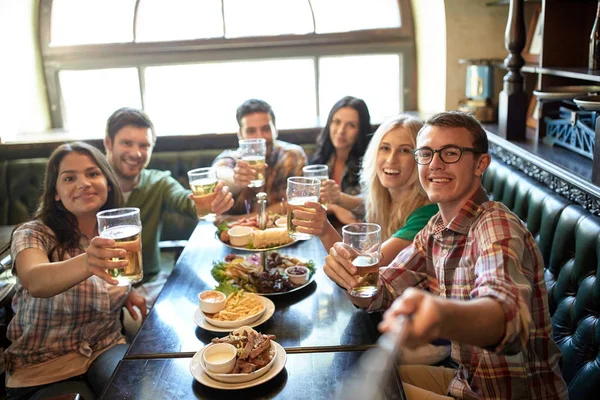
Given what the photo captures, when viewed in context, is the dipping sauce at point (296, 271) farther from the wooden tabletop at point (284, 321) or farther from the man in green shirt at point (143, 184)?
the man in green shirt at point (143, 184)

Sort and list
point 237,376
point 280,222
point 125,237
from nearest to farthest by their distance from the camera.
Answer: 1. point 237,376
2. point 125,237
3. point 280,222

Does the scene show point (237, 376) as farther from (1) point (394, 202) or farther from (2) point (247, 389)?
(1) point (394, 202)

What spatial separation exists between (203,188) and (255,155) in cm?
40

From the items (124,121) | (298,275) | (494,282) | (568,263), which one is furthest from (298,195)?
(124,121)

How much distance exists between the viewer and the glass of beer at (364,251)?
1641mm

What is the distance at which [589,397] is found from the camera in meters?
1.71

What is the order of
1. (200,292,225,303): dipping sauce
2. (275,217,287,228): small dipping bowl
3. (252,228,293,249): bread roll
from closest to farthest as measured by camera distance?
(200,292,225,303): dipping sauce
(252,228,293,249): bread roll
(275,217,287,228): small dipping bowl

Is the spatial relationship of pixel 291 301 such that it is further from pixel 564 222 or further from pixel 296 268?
pixel 564 222

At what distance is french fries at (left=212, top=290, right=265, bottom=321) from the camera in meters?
1.77

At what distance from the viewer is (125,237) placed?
1686 mm

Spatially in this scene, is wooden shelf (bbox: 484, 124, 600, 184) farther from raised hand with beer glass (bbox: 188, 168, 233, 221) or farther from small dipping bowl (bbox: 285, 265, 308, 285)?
raised hand with beer glass (bbox: 188, 168, 233, 221)

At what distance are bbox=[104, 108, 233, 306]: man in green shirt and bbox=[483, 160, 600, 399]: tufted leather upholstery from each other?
5.49 feet

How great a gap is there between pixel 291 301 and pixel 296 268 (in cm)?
19

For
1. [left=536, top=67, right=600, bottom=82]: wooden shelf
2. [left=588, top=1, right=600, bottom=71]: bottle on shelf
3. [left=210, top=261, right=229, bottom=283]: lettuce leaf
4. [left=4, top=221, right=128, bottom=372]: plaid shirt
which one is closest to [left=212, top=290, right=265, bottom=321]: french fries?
[left=210, top=261, right=229, bottom=283]: lettuce leaf
